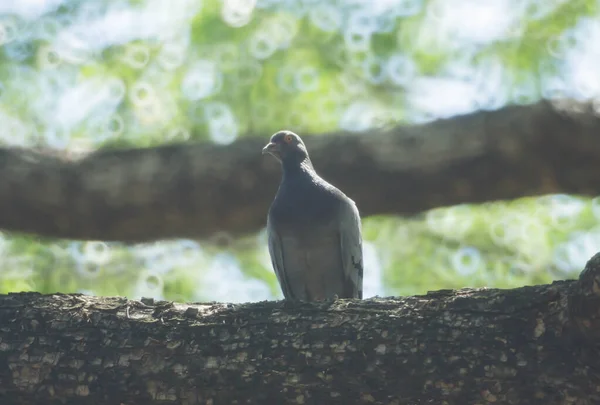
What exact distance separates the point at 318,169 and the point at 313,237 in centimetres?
84

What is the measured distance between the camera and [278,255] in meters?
6.16

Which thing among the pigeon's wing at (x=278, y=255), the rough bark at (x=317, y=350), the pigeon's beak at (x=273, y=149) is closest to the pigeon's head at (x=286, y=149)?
the pigeon's beak at (x=273, y=149)

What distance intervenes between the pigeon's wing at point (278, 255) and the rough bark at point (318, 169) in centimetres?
52

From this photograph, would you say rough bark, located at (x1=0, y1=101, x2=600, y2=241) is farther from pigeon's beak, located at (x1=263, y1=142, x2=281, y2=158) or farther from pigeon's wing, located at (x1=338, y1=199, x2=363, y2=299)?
pigeon's wing, located at (x1=338, y1=199, x2=363, y2=299)

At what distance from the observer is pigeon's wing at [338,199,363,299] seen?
5.93 m

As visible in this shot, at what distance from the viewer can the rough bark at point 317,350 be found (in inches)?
120

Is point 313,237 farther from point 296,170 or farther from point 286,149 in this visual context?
point 286,149

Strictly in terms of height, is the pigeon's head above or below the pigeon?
above

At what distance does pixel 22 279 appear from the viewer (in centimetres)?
780

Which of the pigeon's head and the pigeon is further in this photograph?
the pigeon's head

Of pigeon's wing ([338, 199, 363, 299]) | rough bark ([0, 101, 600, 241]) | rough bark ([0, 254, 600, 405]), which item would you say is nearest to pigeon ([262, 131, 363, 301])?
pigeon's wing ([338, 199, 363, 299])

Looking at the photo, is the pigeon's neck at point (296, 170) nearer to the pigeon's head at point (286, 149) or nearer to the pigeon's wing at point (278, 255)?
the pigeon's head at point (286, 149)

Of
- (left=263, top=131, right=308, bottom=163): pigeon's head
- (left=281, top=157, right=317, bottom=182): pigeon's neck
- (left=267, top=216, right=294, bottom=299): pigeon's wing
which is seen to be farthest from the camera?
(left=263, top=131, right=308, bottom=163): pigeon's head

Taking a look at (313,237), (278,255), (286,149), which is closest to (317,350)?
(313,237)
